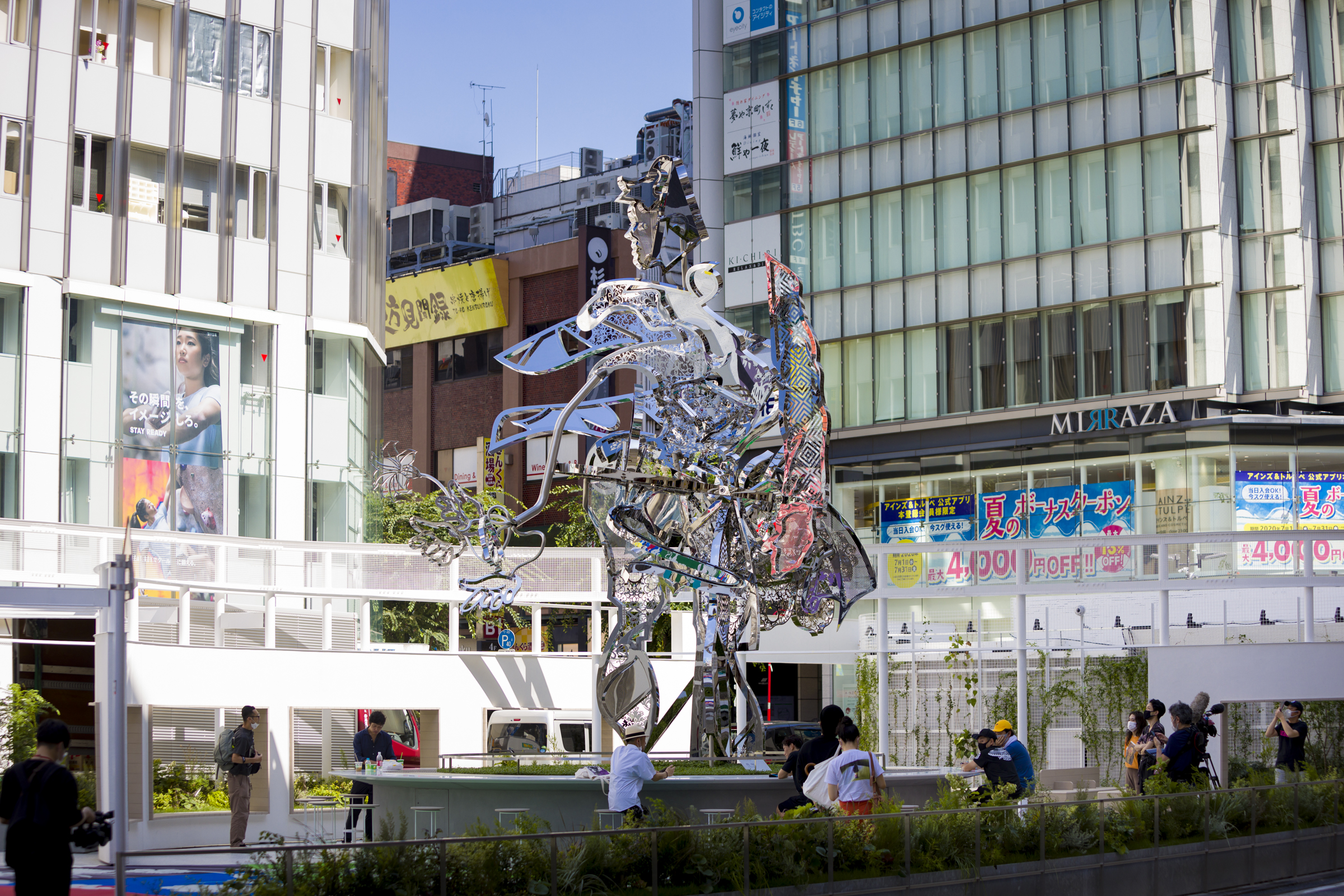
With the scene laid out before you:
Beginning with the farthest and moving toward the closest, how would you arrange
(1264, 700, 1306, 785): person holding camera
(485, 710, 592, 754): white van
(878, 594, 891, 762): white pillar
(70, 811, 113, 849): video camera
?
1. (485, 710, 592, 754): white van
2. (878, 594, 891, 762): white pillar
3. (1264, 700, 1306, 785): person holding camera
4. (70, 811, 113, 849): video camera

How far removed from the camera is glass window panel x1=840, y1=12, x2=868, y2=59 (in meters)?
50.8

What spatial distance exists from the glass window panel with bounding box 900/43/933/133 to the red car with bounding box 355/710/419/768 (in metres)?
23.0

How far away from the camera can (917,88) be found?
49.6m

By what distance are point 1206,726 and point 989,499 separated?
98.3 ft

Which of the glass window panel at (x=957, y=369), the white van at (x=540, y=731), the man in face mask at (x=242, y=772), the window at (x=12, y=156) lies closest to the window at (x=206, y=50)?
the window at (x=12, y=156)

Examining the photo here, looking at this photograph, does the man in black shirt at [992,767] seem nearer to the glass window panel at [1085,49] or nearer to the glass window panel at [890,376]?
the glass window panel at [1085,49]

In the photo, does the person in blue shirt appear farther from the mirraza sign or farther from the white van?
the mirraza sign

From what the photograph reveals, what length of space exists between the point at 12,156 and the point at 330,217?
22.4 ft

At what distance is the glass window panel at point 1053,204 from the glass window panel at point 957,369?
3526 millimetres

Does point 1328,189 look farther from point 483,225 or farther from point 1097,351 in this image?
Result: point 483,225

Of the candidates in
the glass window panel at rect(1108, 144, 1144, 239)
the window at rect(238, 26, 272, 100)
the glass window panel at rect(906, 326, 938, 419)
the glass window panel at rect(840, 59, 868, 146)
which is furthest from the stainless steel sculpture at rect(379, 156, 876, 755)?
the glass window panel at rect(840, 59, 868, 146)

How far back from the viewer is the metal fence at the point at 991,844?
446 inches

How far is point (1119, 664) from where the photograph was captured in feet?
88.3

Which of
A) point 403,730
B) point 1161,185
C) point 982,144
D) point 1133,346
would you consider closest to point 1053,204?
point 982,144
